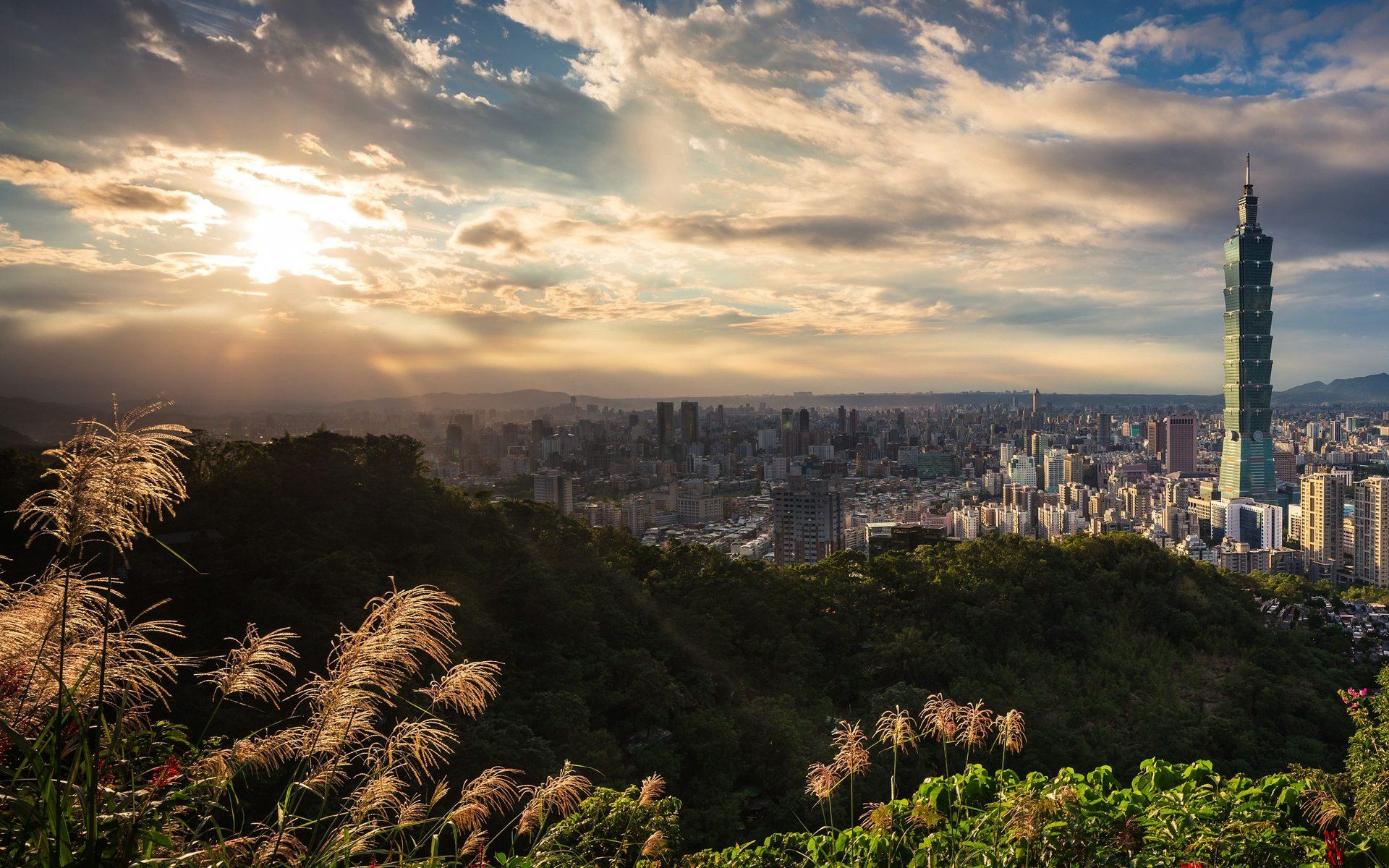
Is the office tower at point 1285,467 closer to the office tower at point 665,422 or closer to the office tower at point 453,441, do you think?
the office tower at point 665,422

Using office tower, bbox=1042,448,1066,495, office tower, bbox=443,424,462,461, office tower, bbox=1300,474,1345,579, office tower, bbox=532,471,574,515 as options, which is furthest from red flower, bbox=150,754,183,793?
office tower, bbox=1042,448,1066,495

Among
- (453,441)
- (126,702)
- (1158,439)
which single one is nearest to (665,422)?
(453,441)

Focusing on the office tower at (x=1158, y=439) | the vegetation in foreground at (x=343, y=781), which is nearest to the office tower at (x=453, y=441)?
the vegetation in foreground at (x=343, y=781)

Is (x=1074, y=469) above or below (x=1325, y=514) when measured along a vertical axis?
above

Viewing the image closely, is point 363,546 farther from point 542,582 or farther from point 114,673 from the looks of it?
point 114,673

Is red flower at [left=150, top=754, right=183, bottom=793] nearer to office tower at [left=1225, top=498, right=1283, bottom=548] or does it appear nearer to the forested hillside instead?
the forested hillside

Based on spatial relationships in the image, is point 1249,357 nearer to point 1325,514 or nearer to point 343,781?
point 1325,514
